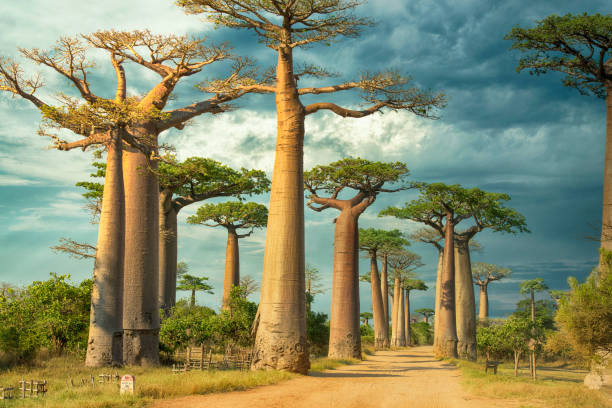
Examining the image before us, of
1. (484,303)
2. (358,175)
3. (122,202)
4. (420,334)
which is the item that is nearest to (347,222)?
(358,175)

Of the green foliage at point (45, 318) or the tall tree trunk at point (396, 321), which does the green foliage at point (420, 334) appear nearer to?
the tall tree trunk at point (396, 321)

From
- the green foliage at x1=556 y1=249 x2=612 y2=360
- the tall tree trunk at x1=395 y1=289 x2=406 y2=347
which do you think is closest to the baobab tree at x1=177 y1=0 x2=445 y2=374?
the green foliage at x1=556 y1=249 x2=612 y2=360

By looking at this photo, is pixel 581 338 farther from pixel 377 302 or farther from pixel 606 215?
pixel 377 302

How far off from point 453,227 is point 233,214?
1309cm

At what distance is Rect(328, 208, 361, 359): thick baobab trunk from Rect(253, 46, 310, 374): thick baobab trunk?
822cm

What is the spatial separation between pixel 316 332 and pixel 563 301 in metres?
15.8

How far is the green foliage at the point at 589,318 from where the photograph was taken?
11330 mm

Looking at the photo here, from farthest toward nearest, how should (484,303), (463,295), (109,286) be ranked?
(484,303)
(463,295)
(109,286)

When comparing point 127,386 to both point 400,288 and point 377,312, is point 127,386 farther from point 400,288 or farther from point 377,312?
point 400,288

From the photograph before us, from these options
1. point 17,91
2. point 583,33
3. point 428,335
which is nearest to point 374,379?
point 583,33

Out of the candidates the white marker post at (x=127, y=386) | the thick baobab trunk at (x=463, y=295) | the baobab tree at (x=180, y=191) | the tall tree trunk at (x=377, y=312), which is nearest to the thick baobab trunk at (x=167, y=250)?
the baobab tree at (x=180, y=191)

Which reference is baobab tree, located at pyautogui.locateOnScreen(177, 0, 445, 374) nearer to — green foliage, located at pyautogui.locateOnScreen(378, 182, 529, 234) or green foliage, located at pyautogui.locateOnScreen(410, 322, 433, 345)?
green foliage, located at pyautogui.locateOnScreen(378, 182, 529, 234)

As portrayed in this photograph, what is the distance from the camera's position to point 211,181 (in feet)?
85.7

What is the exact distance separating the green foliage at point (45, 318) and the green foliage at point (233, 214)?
12.8 meters
